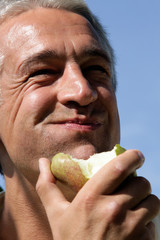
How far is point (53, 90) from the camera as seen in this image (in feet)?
9.45

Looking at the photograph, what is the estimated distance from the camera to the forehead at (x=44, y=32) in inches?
120

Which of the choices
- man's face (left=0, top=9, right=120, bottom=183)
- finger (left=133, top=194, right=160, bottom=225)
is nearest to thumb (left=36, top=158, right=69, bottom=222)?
finger (left=133, top=194, right=160, bottom=225)

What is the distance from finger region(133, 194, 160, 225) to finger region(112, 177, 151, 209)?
24 millimetres

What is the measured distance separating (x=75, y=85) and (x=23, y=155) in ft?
2.53

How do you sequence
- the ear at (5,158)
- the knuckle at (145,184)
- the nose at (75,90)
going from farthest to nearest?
the ear at (5,158)
the nose at (75,90)
the knuckle at (145,184)

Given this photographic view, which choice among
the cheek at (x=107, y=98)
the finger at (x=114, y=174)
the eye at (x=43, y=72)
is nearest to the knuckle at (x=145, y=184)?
the finger at (x=114, y=174)

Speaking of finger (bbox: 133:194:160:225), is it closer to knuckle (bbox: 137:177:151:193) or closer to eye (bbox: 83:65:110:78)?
knuckle (bbox: 137:177:151:193)

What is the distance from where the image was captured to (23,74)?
123 inches

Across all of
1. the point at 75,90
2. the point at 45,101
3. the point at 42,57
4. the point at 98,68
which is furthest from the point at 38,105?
the point at 98,68

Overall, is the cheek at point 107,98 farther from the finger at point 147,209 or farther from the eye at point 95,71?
the finger at point 147,209

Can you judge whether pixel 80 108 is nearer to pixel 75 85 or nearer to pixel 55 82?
pixel 75 85

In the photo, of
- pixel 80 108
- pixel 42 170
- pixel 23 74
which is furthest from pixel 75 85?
pixel 42 170

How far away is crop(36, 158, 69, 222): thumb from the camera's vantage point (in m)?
1.77

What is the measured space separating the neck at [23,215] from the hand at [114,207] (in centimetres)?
168
